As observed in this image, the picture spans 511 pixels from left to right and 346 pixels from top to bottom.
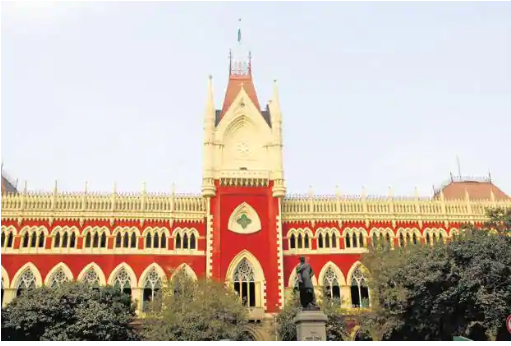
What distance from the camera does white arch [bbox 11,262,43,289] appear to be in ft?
134

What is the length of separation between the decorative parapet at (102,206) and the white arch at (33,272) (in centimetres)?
364

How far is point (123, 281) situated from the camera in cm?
4191

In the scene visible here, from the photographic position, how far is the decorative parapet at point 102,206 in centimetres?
4288

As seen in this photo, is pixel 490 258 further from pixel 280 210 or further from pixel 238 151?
pixel 238 151

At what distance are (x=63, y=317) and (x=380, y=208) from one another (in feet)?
82.4

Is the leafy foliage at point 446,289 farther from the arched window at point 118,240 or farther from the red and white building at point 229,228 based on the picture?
the arched window at point 118,240

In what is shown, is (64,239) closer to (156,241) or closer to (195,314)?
(156,241)

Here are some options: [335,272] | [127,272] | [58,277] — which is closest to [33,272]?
[58,277]

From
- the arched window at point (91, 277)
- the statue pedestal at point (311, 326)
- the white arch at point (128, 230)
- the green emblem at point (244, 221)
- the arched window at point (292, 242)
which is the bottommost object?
the statue pedestal at point (311, 326)

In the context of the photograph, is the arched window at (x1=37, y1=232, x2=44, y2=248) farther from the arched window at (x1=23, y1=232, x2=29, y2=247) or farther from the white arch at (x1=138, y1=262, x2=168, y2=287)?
the white arch at (x1=138, y1=262, x2=168, y2=287)

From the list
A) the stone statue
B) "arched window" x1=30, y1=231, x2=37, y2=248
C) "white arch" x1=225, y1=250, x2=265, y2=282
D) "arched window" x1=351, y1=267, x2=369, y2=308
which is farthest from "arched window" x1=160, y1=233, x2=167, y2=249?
the stone statue

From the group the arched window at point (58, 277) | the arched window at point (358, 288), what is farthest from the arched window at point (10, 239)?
the arched window at point (358, 288)

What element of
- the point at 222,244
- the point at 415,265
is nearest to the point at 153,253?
the point at 222,244

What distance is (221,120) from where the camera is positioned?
46.0m
